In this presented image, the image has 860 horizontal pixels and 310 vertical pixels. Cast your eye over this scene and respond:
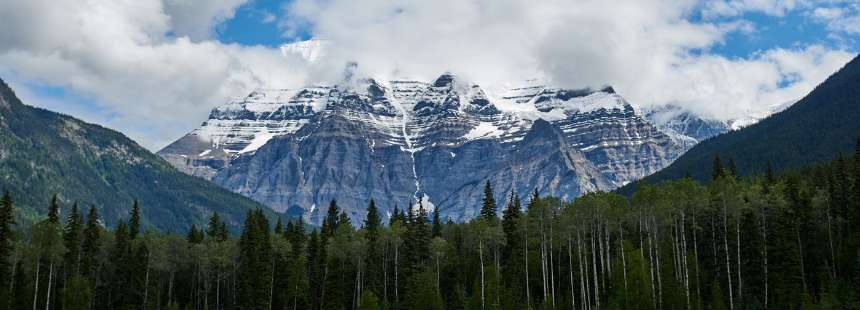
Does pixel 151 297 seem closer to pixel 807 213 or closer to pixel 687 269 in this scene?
pixel 687 269

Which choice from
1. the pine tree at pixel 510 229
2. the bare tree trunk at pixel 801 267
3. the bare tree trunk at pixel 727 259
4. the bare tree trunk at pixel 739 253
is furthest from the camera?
the pine tree at pixel 510 229

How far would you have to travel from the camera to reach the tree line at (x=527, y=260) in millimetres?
101188

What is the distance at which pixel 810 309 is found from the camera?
290 ft

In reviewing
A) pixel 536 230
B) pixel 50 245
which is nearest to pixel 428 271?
pixel 536 230

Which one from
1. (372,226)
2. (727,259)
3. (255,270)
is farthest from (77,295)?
(727,259)

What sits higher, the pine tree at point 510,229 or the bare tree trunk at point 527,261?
the pine tree at point 510,229

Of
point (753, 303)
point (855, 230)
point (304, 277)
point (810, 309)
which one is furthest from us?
point (304, 277)

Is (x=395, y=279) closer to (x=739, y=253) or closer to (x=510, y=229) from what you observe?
(x=510, y=229)

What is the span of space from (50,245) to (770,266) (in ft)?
271

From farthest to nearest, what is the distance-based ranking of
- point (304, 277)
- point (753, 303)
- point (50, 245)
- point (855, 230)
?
point (304, 277) < point (50, 245) < point (855, 230) < point (753, 303)

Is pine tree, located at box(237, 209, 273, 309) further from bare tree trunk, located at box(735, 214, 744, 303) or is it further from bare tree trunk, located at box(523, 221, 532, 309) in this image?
bare tree trunk, located at box(735, 214, 744, 303)

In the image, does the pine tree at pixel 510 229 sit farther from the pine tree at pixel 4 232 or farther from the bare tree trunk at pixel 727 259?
the pine tree at pixel 4 232

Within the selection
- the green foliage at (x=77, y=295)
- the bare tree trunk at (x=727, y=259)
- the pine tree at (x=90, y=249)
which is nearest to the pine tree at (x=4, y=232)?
the green foliage at (x=77, y=295)

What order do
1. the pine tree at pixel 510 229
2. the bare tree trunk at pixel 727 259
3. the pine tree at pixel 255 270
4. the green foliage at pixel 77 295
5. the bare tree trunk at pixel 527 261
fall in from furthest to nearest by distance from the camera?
the pine tree at pixel 510 229, the pine tree at pixel 255 270, the green foliage at pixel 77 295, the bare tree trunk at pixel 527 261, the bare tree trunk at pixel 727 259
